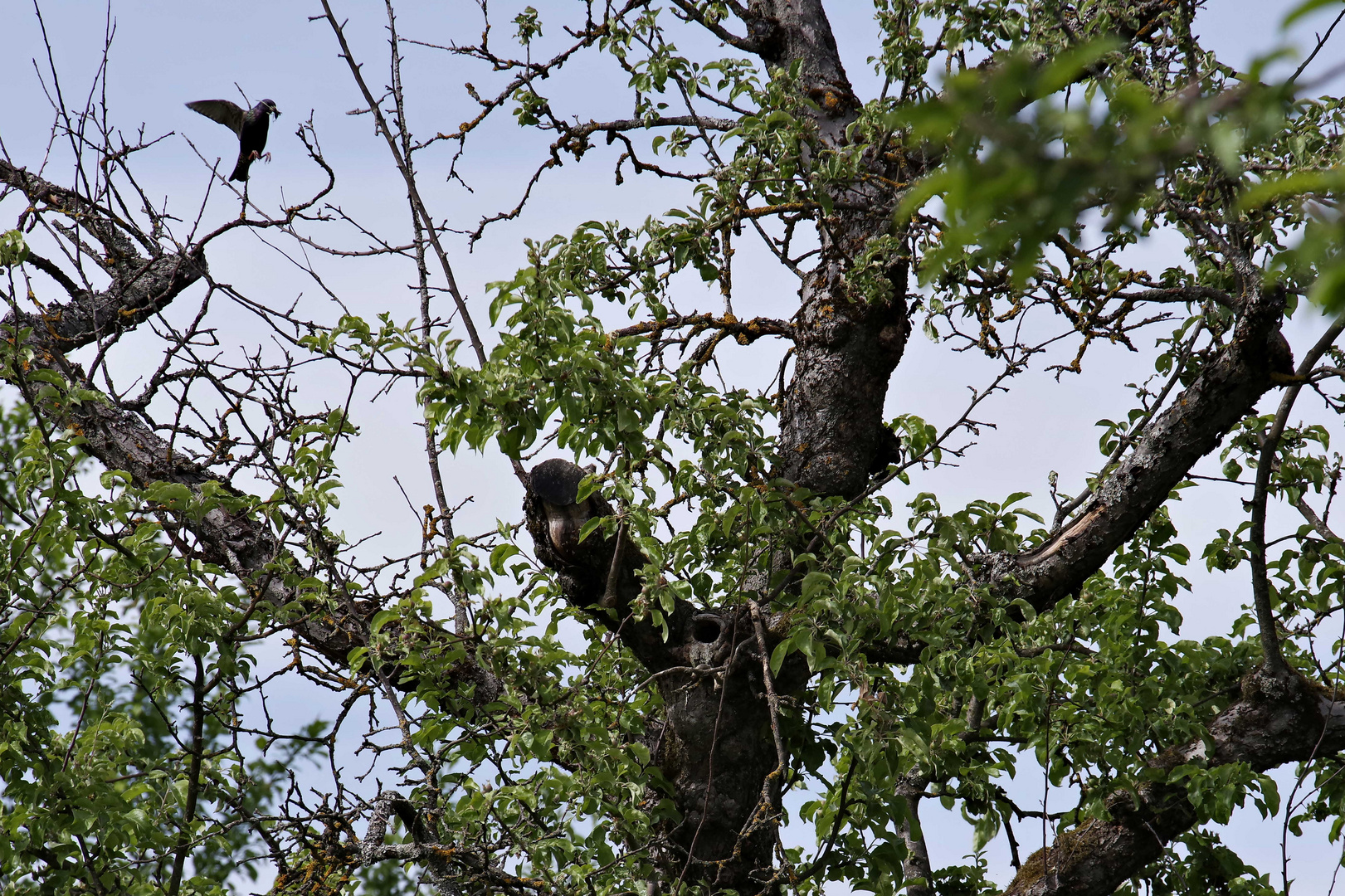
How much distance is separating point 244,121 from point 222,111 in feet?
0.74

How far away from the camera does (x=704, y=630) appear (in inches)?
188

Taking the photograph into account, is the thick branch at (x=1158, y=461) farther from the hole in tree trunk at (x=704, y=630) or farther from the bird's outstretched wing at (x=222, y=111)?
the bird's outstretched wing at (x=222, y=111)

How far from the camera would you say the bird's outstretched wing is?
5.49 metres

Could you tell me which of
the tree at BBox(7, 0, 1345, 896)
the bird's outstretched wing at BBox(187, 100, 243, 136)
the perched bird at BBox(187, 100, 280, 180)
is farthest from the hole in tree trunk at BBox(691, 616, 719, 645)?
the bird's outstretched wing at BBox(187, 100, 243, 136)

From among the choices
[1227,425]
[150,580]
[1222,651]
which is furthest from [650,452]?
[1222,651]

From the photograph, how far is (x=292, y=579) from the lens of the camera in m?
4.03

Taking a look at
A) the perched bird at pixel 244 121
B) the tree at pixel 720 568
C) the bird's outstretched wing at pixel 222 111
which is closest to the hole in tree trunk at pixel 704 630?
the tree at pixel 720 568

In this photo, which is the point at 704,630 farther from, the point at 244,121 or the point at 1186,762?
the point at 244,121

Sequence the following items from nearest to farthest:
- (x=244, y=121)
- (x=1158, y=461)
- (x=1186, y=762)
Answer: (x=1158, y=461), (x=1186, y=762), (x=244, y=121)

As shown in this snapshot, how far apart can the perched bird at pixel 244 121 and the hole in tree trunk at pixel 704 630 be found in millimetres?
3367

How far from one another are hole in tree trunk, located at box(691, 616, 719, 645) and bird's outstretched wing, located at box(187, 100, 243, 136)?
351 cm

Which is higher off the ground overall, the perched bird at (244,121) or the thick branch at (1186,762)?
the perched bird at (244,121)

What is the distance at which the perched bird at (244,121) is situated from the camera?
543cm

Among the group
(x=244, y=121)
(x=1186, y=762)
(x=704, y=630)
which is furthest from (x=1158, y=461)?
(x=244, y=121)
